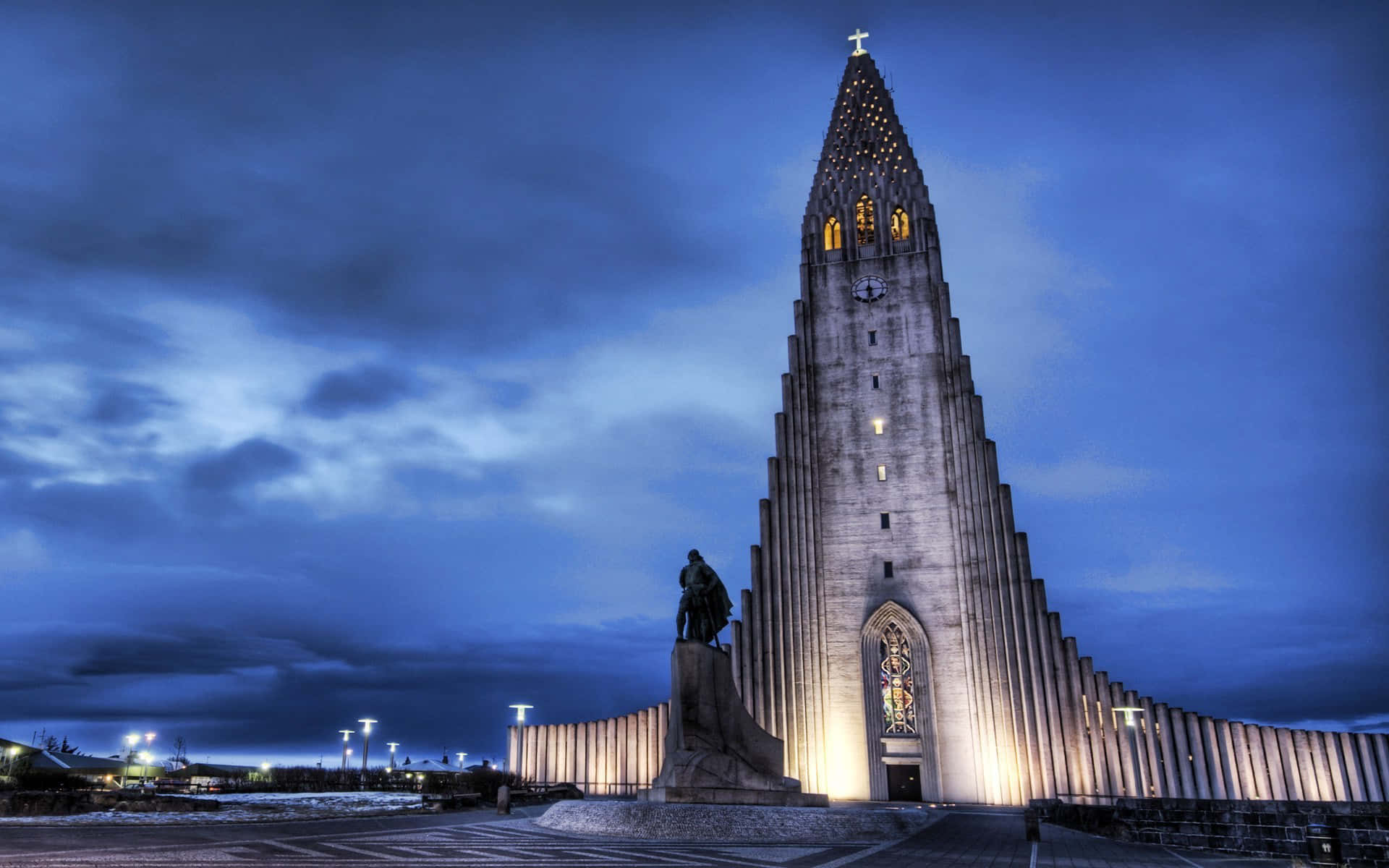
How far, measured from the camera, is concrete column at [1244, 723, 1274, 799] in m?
32.2

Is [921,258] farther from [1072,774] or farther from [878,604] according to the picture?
[1072,774]

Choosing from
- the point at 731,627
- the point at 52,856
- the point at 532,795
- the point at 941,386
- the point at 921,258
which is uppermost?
the point at 921,258

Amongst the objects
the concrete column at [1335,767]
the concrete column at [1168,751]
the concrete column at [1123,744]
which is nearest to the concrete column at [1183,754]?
the concrete column at [1168,751]

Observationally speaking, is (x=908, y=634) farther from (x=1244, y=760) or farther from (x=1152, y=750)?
(x=1244, y=760)

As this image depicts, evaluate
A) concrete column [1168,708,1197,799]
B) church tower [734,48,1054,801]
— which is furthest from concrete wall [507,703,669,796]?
concrete column [1168,708,1197,799]

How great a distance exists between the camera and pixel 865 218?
44.9m

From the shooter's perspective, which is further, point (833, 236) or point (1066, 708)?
point (833, 236)

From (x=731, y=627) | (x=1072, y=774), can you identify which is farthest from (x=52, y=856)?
(x=1072, y=774)

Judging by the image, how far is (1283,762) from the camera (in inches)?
1283

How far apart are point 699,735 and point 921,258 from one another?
30.4m

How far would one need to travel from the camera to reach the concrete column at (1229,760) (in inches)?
1276

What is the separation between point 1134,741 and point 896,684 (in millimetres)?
8986

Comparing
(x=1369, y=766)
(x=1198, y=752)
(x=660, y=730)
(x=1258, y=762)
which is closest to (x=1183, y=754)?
(x=1198, y=752)

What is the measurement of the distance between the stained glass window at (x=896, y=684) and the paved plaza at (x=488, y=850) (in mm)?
18832
